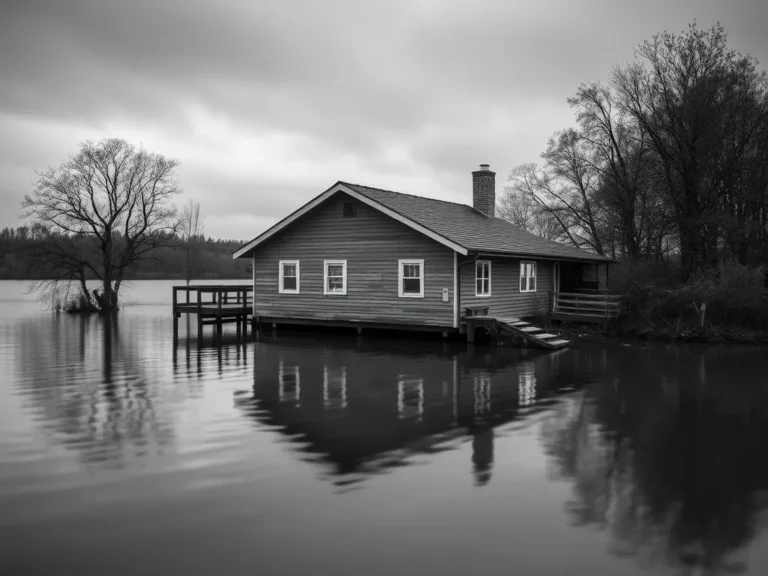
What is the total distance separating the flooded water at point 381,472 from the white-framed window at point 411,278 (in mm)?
7040

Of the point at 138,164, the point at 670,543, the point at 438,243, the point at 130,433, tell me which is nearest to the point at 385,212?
the point at 438,243

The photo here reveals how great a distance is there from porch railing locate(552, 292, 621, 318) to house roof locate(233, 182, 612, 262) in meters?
1.82

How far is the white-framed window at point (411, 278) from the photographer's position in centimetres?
2222

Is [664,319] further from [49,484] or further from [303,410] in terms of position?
[49,484]

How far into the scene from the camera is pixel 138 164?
132ft

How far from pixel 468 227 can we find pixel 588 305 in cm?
648

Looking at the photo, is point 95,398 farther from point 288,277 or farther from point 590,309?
point 590,309

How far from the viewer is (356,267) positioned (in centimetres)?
2375

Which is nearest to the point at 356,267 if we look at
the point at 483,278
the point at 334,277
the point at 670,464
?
the point at 334,277

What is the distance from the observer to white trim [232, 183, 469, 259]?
2089 centimetres

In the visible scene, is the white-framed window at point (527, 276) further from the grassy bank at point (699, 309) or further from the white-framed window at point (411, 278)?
the white-framed window at point (411, 278)

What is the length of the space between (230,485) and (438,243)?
15.7m

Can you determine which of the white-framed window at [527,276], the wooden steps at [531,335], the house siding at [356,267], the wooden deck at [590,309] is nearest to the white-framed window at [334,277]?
the house siding at [356,267]

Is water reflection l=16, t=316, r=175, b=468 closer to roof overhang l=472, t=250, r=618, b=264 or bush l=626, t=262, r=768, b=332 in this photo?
roof overhang l=472, t=250, r=618, b=264
